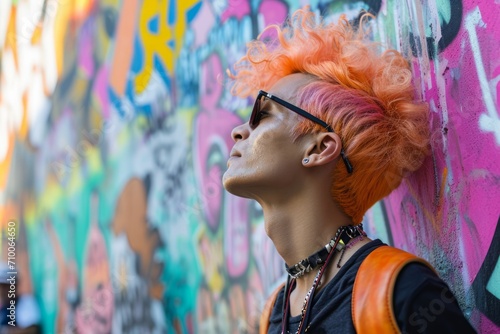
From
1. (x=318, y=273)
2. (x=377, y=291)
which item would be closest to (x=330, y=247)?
(x=318, y=273)

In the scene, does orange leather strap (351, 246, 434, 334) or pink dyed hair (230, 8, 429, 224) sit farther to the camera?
pink dyed hair (230, 8, 429, 224)

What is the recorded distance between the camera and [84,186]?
5.42 meters

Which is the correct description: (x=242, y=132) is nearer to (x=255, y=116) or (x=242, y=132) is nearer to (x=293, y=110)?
(x=255, y=116)

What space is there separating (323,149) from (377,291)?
1.94 feet

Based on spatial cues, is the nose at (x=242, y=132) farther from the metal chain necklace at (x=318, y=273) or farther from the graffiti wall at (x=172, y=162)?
the graffiti wall at (x=172, y=162)

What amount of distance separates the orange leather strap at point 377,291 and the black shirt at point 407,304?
0.9 inches

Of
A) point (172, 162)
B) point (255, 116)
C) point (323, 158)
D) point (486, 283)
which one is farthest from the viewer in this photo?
point (172, 162)

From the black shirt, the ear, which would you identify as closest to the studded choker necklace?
the black shirt

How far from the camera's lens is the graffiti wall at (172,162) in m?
2.29

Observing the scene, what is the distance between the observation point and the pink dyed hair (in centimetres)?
228

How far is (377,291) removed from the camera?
1857 mm

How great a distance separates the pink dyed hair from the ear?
0.03m

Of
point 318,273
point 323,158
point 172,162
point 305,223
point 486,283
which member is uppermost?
point 172,162

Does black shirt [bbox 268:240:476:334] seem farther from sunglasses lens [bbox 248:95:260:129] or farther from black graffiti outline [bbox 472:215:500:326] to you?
sunglasses lens [bbox 248:95:260:129]
